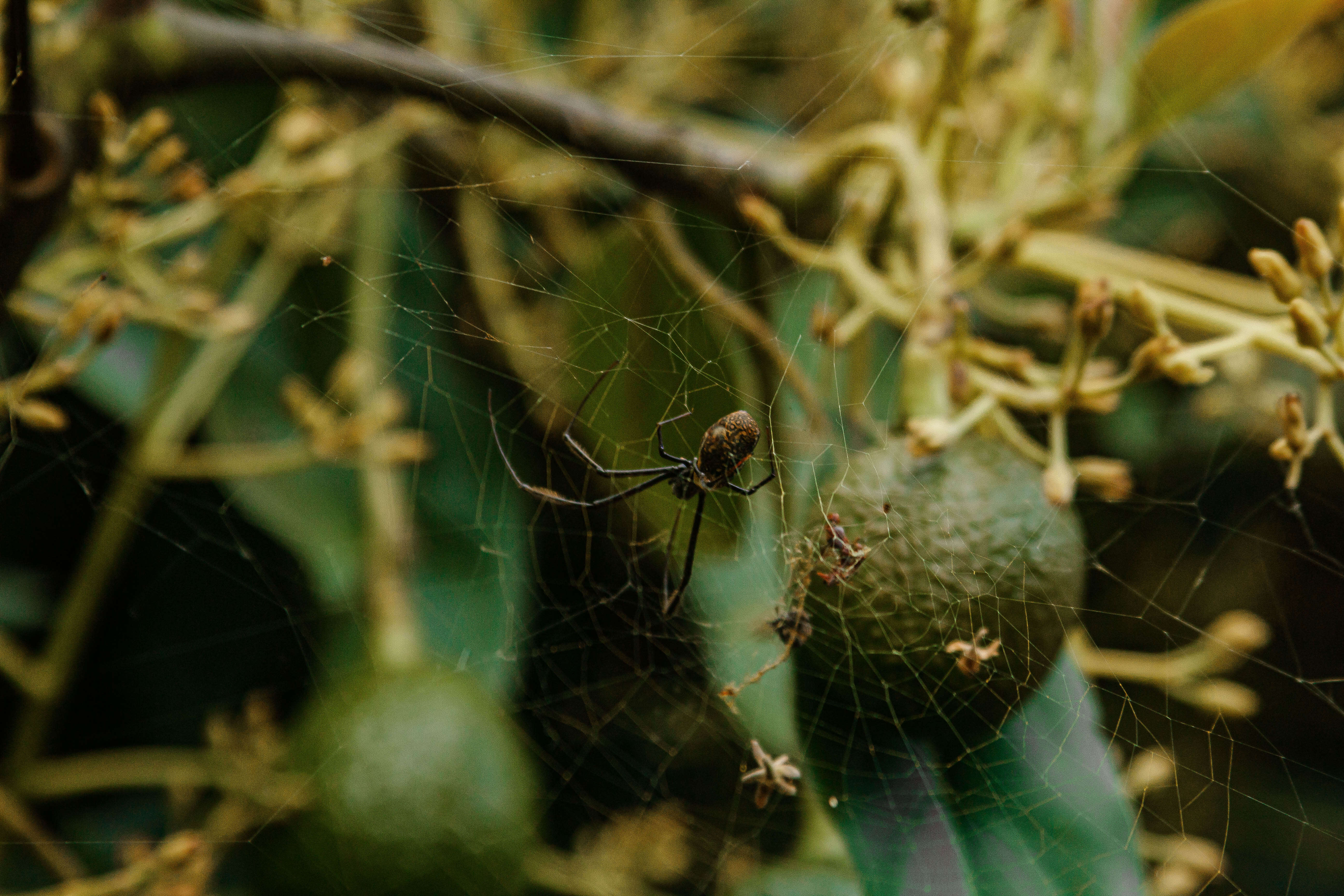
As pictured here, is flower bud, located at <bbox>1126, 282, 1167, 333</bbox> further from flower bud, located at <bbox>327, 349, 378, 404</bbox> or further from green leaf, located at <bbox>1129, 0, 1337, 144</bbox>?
flower bud, located at <bbox>327, 349, 378, 404</bbox>

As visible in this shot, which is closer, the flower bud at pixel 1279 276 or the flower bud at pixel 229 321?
the flower bud at pixel 1279 276

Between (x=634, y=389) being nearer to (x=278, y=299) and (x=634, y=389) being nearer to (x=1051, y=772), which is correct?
(x=1051, y=772)

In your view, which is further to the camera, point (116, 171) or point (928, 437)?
point (116, 171)

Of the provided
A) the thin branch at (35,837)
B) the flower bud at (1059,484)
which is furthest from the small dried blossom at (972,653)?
the thin branch at (35,837)

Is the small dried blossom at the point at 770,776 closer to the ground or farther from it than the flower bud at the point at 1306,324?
closer to the ground

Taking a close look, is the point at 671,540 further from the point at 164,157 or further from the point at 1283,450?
the point at 164,157

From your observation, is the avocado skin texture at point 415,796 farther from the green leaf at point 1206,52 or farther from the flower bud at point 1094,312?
the green leaf at point 1206,52

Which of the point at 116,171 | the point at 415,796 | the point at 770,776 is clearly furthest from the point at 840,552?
the point at 116,171
